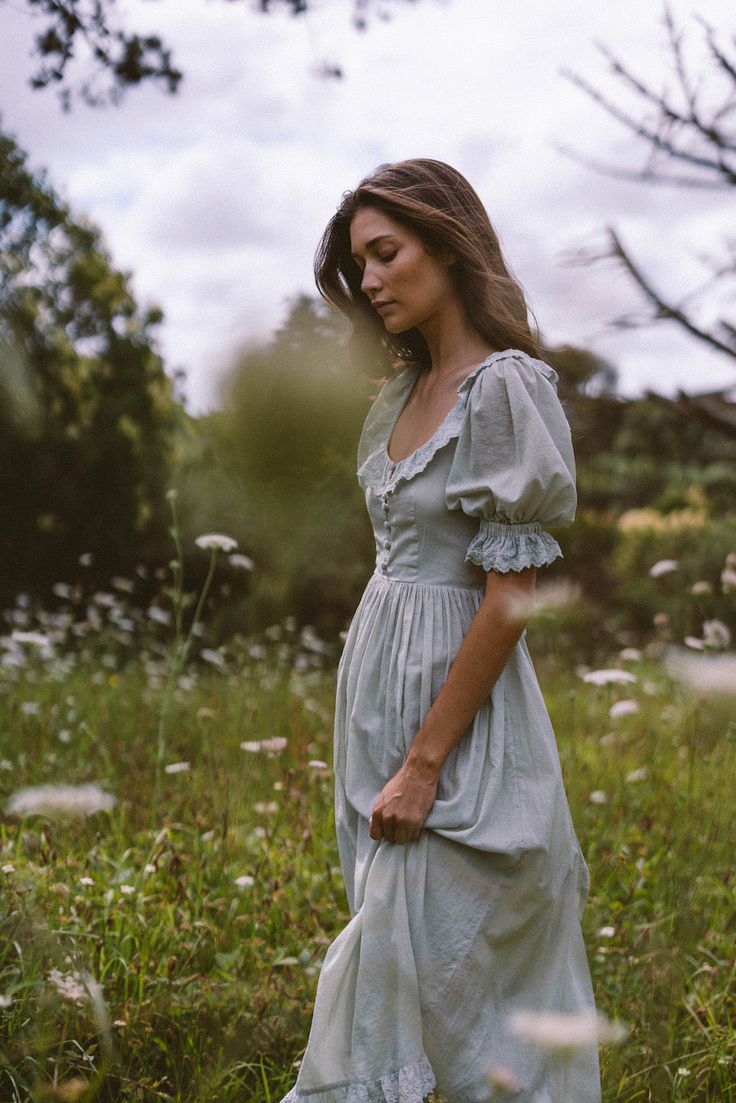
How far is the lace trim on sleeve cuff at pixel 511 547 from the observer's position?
1614 millimetres

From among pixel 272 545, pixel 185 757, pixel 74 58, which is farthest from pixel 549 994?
pixel 272 545

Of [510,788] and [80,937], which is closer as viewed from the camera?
[510,788]

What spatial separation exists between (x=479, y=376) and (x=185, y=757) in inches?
110

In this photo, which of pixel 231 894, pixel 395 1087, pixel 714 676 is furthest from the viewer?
pixel 231 894

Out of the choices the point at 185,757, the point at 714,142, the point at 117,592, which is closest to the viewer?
the point at 714,142

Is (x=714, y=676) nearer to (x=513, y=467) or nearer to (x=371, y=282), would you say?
(x=513, y=467)

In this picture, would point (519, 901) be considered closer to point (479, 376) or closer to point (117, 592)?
point (479, 376)

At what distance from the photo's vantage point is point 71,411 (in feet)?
23.6

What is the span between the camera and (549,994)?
1.66m

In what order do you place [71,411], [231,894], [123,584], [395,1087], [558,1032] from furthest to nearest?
[71,411]
[123,584]
[231,894]
[395,1087]
[558,1032]

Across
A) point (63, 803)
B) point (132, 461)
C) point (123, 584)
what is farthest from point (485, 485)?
point (132, 461)

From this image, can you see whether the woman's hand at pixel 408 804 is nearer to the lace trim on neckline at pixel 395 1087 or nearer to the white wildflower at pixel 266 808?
the lace trim on neckline at pixel 395 1087

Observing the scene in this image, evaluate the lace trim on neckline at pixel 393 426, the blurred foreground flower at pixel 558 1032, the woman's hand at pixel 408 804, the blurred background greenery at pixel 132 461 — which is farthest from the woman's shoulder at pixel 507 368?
the blurred background greenery at pixel 132 461

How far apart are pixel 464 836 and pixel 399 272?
95 centimetres
